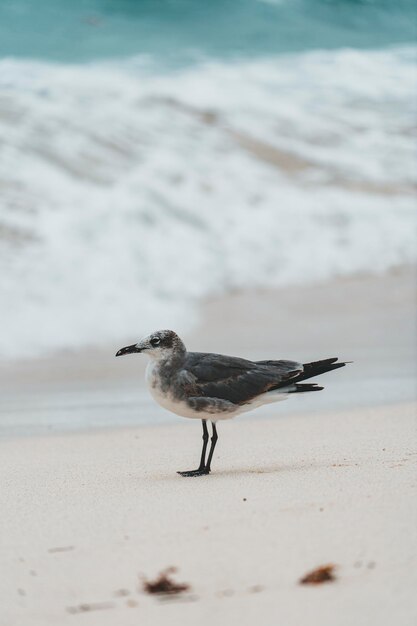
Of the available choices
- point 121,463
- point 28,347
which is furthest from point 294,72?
point 121,463

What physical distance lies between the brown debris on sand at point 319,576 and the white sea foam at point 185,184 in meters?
6.03

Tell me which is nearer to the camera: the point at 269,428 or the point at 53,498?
the point at 53,498

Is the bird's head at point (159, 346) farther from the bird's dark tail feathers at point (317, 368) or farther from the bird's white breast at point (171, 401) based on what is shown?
the bird's dark tail feathers at point (317, 368)

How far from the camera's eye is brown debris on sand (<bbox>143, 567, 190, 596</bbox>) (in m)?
2.88

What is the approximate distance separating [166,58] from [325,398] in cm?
1185

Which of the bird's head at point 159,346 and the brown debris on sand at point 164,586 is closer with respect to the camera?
the brown debris on sand at point 164,586

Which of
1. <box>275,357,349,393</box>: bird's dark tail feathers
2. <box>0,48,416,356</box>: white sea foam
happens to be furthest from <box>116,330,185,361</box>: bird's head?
<box>0,48,416,356</box>: white sea foam

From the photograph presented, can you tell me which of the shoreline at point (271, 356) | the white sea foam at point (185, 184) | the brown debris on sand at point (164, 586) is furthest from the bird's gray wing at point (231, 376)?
the white sea foam at point (185, 184)

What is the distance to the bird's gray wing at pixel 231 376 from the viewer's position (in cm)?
482

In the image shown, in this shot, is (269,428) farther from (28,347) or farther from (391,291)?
(391,291)

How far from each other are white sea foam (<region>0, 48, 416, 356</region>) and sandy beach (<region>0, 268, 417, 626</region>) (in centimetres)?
262

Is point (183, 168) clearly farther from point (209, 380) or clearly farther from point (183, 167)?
point (209, 380)

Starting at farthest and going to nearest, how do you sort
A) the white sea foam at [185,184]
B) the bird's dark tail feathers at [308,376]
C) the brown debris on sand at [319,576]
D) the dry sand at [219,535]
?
the white sea foam at [185,184] → the bird's dark tail feathers at [308,376] → the brown debris on sand at [319,576] → the dry sand at [219,535]

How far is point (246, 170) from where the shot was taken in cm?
1518
